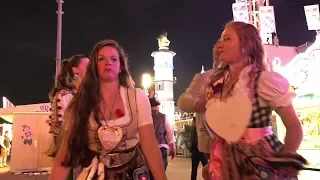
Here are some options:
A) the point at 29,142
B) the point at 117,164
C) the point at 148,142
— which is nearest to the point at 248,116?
the point at 148,142

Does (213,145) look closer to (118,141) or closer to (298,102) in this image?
(118,141)

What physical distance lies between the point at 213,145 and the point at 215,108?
0.23m

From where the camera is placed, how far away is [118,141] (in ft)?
7.89

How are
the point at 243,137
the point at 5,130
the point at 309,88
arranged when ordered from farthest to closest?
the point at 5,130
the point at 309,88
the point at 243,137

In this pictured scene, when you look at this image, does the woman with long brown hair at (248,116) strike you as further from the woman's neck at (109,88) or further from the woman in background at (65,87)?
the woman in background at (65,87)

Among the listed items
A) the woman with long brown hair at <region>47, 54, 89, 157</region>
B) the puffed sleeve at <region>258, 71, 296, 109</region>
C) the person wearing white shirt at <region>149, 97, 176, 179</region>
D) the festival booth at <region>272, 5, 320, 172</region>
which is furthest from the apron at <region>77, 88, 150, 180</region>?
the festival booth at <region>272, 5, 320, 172</region>

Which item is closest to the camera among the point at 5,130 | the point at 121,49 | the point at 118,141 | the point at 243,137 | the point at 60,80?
the point at 243,137

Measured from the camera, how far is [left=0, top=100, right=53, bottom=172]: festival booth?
14898mm

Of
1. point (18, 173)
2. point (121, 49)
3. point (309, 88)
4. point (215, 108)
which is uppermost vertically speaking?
point (309, 88)

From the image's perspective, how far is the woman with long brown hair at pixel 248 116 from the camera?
2.16 m

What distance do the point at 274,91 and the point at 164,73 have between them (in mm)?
56572

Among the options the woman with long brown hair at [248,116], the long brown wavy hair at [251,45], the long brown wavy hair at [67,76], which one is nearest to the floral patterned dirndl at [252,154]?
the woman with long brown hair at [248,116]

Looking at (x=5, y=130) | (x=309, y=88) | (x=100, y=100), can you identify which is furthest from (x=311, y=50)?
(x=5, y=130)

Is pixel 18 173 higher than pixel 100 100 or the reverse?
the reverse
